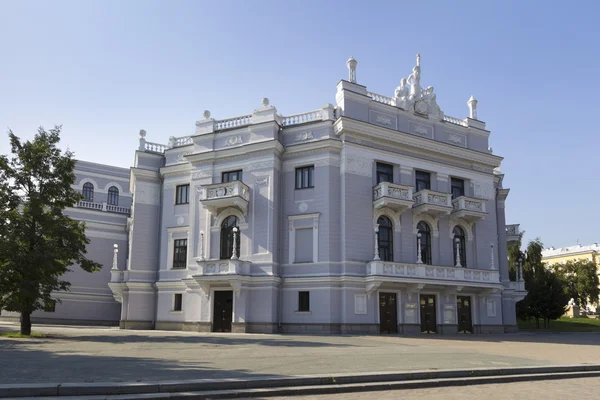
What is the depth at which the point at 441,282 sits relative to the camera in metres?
33.0

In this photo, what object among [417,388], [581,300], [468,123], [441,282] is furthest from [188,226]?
[581,300]

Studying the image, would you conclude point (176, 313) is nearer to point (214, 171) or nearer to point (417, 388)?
point (214, 171)

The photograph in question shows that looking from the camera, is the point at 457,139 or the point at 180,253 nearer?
the point at 180,253

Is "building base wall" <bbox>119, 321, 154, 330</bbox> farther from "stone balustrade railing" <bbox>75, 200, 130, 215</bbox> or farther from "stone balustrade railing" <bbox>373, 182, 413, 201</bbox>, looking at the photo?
"stone balustrade railing" <bbox>373, 182, 413, 201</bbox>

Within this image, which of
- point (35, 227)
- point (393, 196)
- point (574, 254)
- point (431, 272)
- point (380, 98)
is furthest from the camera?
point (574, 254)

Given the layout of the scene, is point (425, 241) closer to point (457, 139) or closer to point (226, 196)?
point (457, 139)

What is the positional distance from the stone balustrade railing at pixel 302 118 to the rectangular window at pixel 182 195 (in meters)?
8.91

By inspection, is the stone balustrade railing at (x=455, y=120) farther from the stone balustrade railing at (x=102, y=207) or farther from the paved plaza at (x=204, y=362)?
the stone balustrade railing at (x=102, y=207)

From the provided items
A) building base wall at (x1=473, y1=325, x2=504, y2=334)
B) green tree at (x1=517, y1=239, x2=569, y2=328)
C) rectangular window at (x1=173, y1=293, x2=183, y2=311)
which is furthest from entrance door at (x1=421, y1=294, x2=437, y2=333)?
green tree at (x1=517, y1=239, x2=569, y2=328)

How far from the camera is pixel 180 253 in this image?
3703 cm

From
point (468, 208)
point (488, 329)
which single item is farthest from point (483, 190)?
point (488, 329)

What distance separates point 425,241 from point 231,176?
14002mm

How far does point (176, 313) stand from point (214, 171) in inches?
401

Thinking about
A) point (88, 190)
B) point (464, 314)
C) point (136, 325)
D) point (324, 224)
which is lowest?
point (136, 325)
